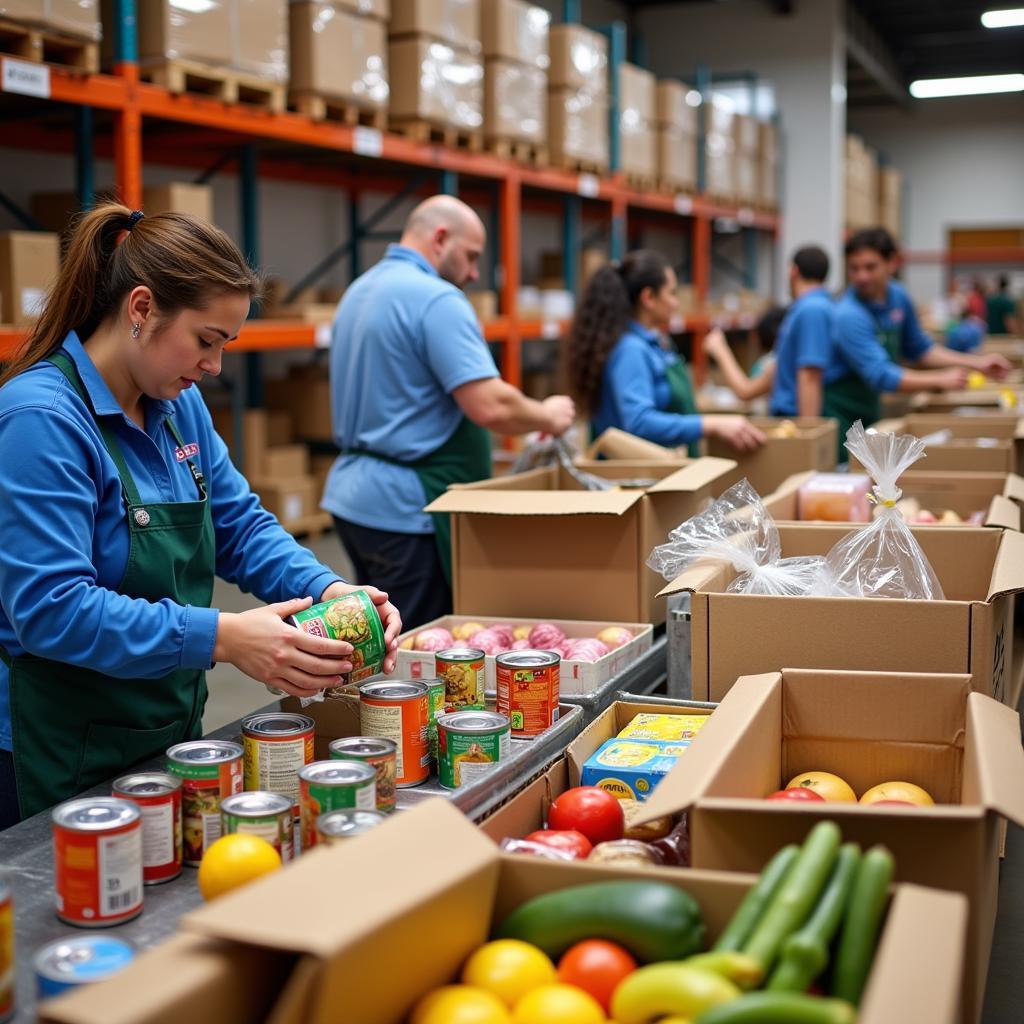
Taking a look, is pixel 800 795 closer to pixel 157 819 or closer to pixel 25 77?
pixel 157 819

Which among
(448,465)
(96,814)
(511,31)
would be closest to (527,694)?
(96,814)

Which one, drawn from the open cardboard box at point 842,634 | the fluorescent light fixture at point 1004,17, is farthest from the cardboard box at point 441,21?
the fluorescent light fixture at point 1004,17

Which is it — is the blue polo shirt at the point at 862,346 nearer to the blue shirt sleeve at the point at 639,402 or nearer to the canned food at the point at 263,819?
the blue shirt sleeve at the point at 639,402

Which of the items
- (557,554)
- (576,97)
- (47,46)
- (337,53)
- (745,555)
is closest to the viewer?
(745,555)

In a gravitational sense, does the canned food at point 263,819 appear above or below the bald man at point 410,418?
below

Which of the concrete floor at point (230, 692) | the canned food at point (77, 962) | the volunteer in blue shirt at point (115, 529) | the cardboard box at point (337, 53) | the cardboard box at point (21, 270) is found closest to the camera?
the canned food at point (77, 962)

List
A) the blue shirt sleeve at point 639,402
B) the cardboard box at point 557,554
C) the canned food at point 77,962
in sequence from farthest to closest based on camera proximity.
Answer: the blue shirt sleeve at point 639,402
the cardboard box at point 557,554
the canned food at point 77,962

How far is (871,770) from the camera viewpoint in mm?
1846

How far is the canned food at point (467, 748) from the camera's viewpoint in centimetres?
170

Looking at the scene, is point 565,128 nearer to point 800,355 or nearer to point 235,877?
point 800,355

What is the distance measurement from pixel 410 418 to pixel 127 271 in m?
1.63

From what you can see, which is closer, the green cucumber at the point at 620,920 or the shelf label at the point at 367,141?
the green cucumber at the point at 620,920

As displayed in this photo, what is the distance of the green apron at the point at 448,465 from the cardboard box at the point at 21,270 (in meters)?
1.69

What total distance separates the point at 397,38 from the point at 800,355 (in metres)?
2.90
